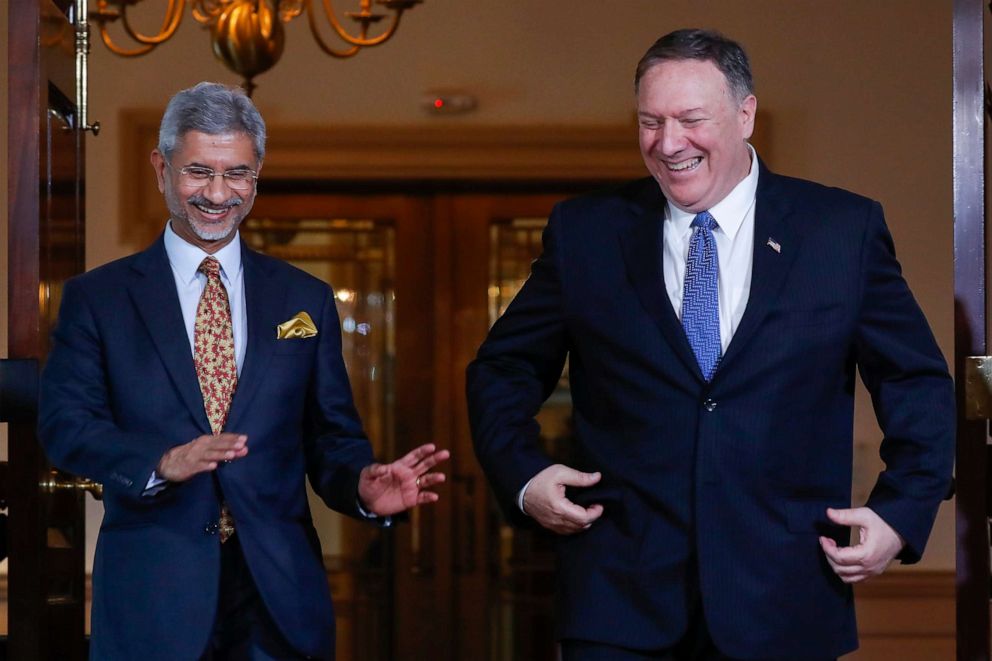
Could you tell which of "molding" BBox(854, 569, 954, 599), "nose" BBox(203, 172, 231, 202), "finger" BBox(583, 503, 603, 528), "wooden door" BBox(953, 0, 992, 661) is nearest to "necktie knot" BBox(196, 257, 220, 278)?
"nose" BBox(203, 172, 231, 202)

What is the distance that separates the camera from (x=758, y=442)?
2219 mm

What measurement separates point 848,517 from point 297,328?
0.84 m

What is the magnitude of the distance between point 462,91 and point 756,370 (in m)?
3.41

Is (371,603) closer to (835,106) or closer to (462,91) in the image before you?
(462,91)

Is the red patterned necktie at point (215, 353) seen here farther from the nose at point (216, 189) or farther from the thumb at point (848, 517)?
the thumb at point (848, 517)

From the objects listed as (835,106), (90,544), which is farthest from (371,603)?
(835,106)

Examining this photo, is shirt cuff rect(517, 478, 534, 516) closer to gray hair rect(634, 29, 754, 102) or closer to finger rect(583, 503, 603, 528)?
finger rect(583, 503, 603, 528)

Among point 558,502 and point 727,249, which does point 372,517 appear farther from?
point 727,249

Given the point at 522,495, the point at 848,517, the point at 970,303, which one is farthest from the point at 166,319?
the point at 970,303

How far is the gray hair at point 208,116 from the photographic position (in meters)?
2.30

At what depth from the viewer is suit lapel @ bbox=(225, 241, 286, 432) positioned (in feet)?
7.54

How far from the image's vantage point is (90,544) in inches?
215

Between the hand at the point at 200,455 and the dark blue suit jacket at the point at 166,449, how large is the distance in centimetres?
4

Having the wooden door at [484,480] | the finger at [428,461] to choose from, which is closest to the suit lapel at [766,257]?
the finger at [428,461]
